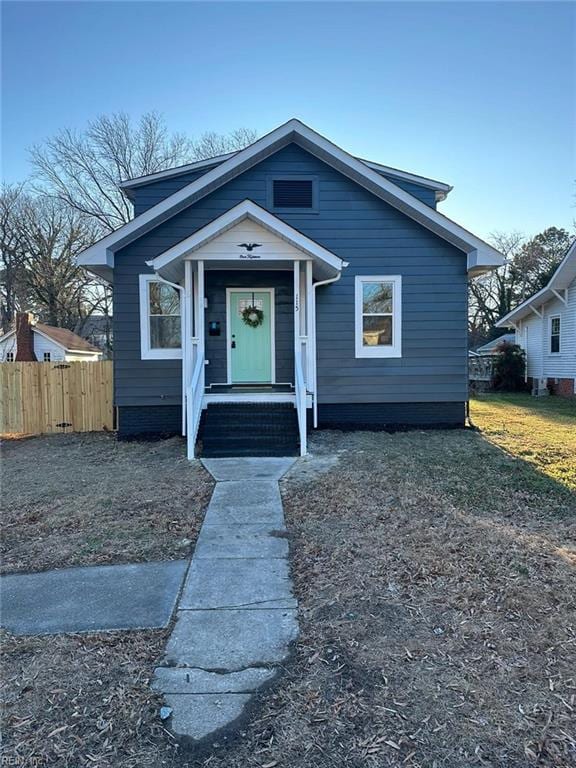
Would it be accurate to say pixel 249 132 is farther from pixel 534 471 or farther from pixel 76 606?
pixel 76 606

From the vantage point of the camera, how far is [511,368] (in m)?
22.1

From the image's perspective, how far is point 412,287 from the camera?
396 inches

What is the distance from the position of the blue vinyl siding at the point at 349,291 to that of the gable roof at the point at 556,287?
9.18 metres

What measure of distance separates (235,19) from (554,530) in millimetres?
10429

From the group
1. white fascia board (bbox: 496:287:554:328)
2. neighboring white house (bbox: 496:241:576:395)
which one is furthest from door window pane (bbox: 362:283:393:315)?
white fascia board (bbox: 496:287:554:328)

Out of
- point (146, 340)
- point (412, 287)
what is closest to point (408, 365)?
point (412, 287)

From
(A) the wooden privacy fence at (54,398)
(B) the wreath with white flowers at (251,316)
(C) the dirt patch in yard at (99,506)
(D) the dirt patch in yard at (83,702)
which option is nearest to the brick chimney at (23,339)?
(A) the wooden privacy fence at (54,398)

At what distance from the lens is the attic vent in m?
10.0

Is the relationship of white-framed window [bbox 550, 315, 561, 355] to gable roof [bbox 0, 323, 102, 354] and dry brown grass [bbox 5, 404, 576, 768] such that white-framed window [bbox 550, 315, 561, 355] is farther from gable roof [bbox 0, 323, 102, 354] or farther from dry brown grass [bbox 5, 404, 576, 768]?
gable roof [bbox 0, 323, 102, 354]

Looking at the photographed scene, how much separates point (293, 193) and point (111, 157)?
22648mm

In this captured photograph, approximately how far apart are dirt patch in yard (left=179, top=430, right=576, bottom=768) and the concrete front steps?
2.29 metres

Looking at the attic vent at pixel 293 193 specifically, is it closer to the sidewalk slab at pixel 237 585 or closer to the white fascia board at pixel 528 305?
the sidewalk slab at pixel 237 585

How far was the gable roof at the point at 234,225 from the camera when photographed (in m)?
8.16

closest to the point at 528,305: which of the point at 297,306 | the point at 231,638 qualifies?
the point at 297,306
